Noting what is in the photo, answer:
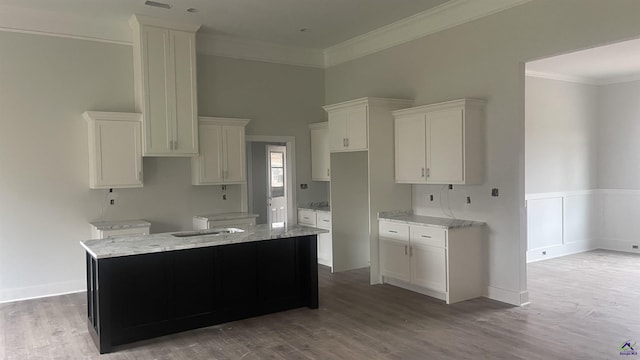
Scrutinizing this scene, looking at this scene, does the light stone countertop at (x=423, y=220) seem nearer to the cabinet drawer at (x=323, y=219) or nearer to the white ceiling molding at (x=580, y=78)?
the cabinet drawer at (x=323, y=219)

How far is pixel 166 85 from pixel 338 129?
2379 millimetres

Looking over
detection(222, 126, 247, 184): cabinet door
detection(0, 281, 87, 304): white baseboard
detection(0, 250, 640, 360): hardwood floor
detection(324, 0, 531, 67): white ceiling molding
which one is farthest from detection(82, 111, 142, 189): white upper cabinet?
detection(324, 0, 531, 67): white ceiling molding

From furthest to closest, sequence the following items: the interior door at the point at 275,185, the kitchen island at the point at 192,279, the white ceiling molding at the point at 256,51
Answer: the interior door at the point at 275,185 → the white ceiling molding at the point at 256,51 → the kitchen island at the point at 192,279

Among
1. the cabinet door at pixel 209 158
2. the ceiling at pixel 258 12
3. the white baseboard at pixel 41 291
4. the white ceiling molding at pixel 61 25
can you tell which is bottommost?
the white baseboard at pixel 41 291

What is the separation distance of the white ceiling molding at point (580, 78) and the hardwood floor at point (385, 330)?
11.2 ft

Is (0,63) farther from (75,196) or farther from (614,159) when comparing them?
(614,159)

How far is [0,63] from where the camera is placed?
18.4 ft

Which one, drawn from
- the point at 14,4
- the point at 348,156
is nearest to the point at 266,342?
the point at 348,156

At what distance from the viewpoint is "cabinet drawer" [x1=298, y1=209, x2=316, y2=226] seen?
739cm

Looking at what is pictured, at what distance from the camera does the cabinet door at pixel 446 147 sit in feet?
17.3

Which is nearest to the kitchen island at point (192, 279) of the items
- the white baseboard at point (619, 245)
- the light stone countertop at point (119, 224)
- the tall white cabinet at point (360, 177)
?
the light stone countertop at point (119, 224)

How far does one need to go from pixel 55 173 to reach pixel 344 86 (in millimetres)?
4343

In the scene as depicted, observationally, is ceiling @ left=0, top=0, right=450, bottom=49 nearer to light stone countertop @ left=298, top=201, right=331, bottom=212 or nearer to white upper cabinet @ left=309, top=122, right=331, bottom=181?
white upper cabinet @ left=309, top=122, right=331, bottom=181

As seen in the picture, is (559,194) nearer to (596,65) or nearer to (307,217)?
(596,65)
